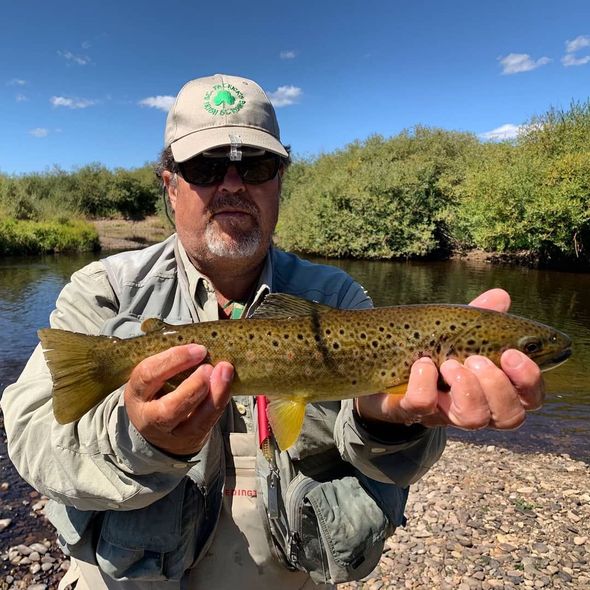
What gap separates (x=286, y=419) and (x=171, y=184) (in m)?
1.74

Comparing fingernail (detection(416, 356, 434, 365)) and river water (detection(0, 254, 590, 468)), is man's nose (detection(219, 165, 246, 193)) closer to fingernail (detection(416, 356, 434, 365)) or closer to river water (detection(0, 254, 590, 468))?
fingernail (detection(416, 356, 434, 365))

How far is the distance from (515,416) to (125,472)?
1.60 metres

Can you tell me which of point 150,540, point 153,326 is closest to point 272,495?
point 150,540

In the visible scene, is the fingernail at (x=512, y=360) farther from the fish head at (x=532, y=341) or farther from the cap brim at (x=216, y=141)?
the cap brim at (x=216, y=141)

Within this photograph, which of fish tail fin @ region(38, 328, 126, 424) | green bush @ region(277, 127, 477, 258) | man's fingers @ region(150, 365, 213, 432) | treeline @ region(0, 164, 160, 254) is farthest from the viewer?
green bush @ region(277, 127, 477, 258)

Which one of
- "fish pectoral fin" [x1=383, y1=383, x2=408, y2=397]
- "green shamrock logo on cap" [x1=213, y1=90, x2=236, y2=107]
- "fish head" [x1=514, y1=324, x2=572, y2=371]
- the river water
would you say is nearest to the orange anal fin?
"fish pectoral fin" [x1=383, y1=383, x2=408, y2=397]

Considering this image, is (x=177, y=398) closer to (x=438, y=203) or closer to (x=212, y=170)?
(x=212, y=170)

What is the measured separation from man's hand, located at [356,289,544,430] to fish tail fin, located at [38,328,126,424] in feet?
4.02

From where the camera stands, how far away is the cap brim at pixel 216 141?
2.98m

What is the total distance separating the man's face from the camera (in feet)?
9.73

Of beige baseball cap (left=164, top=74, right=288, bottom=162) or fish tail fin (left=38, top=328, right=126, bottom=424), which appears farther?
beige baseball cap (left=164, top=74, right=288, bottom=162)

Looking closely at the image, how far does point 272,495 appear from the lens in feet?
8.74

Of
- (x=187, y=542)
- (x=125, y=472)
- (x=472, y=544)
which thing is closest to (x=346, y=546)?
(x=187, y=542)

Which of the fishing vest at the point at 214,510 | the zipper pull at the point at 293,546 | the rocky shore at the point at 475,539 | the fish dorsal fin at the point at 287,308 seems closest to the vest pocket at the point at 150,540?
the fishing vest at the point at 214,510
